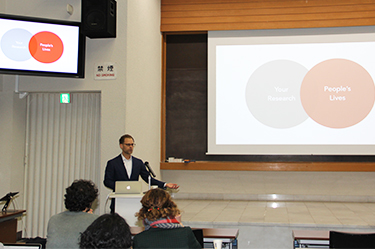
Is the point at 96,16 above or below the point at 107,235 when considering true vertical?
above

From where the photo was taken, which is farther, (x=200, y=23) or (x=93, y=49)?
(x=200, y=23)

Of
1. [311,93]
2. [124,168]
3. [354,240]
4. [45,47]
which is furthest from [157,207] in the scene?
[311,93]

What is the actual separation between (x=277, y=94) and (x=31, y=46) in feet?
13.4

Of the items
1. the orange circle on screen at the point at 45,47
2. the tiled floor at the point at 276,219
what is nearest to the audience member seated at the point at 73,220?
the tiled floor at the point at 276,219

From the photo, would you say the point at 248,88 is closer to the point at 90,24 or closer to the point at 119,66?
the point at 119,66

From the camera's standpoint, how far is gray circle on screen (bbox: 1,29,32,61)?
4.46 meters

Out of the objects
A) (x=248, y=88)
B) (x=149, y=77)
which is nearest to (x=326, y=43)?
(x=248, y=88)

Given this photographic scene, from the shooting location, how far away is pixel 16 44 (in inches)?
177

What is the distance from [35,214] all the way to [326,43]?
18.3 ft

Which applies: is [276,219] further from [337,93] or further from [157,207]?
[157,207]

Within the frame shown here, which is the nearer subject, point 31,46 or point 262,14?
point 31,46

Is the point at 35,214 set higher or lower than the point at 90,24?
lower

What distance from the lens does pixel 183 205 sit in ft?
20.1

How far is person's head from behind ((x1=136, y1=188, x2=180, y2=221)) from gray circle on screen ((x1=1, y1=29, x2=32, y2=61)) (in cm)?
316
